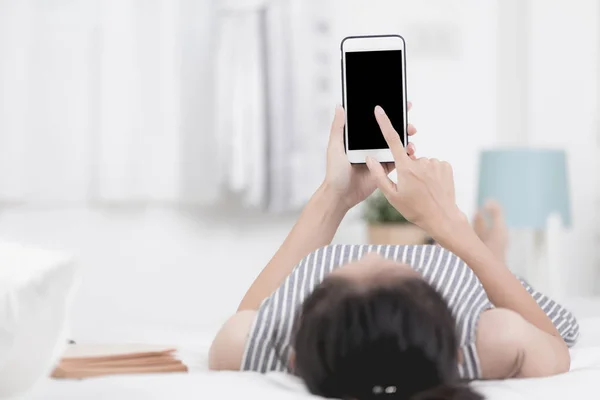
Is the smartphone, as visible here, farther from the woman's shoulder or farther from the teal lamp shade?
the teal lamp shade

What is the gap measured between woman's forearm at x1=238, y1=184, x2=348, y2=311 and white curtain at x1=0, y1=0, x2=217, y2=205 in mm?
1418

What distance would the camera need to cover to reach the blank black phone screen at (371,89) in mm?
1247

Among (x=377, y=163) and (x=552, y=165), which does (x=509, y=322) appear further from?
(x=552, y=165)

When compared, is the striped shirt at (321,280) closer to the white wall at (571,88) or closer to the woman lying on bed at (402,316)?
the woman lying on bed at (402,316)

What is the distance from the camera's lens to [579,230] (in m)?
3.07

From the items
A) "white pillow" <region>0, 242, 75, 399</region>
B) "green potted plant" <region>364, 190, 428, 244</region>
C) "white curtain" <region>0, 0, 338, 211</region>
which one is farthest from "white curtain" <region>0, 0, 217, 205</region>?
"white pillow" <region>0, 242, 75, 399</region>

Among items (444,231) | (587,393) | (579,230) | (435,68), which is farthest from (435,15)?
(587,393)

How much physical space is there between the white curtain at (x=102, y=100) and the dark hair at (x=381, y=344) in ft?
6.05

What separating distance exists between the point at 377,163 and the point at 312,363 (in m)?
0.43

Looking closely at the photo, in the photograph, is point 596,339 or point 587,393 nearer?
point 587,393

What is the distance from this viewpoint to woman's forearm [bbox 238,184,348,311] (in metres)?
1.15

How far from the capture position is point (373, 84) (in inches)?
49.3

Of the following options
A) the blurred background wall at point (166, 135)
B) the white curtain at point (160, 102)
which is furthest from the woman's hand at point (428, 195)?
the white curtain at point (160, 102)

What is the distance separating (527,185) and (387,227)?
0.46 metres
